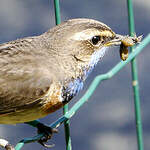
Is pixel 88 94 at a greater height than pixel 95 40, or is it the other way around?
pixel 95 40

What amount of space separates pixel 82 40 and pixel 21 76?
38 cm

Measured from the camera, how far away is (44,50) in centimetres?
336

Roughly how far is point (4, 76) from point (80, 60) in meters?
0.42

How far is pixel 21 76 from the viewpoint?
3312mm

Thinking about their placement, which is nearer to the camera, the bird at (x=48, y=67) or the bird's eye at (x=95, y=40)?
the bird at (x=48, y=67)

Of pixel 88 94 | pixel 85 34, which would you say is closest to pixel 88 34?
pixel 85 34

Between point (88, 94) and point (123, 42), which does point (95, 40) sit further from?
point (88, 94)

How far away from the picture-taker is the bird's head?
331 centimetres

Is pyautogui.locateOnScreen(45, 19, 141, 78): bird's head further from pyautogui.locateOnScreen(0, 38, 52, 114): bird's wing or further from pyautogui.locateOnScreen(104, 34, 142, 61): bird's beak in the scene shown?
pyautogui.locateOnScreen(0, 38, 52, 114): bird's wing

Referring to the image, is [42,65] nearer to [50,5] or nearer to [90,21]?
[90,21]

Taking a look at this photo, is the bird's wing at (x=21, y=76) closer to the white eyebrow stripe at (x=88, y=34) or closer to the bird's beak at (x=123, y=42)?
the white eyebrow stripe at (x=88, y=34)

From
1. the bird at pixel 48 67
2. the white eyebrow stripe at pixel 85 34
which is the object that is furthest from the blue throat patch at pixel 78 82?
the white eyebrow stripe at pixel 85 34

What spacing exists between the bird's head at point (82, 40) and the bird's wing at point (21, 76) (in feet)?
0.42

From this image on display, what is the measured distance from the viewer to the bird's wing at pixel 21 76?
128 inches
